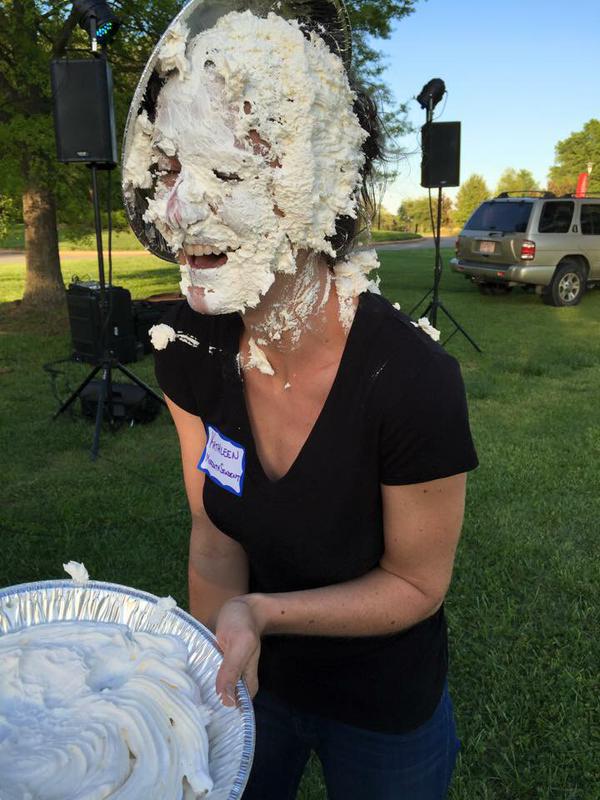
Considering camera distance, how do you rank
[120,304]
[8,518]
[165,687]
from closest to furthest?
1. [165,687]
2. [8,518]
3. [120,304]

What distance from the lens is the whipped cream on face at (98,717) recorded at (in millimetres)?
896

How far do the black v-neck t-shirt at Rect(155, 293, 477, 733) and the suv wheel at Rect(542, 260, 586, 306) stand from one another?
1276 centimetres

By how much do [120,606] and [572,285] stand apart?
13.7m

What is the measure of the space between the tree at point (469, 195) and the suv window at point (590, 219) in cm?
4607

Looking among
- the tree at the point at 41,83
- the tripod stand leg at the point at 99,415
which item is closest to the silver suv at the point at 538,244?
the tree at the point at 41,83

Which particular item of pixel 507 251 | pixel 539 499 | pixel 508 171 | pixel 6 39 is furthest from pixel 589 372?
pixel 508 171

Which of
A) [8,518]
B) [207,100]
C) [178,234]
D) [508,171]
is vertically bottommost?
[8,518]

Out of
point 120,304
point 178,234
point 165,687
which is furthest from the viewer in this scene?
point 120,304

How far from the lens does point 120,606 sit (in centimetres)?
120

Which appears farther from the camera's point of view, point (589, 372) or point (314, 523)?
point (589, 372)

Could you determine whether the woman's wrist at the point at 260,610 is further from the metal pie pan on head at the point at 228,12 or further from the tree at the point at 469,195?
the tree at the point at 469,195

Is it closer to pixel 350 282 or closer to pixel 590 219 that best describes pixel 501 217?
pixel 590 219

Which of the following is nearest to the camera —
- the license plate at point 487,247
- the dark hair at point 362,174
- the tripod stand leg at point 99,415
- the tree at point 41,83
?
the dark hair at point 362,174

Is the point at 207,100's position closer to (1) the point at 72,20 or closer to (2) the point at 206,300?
(2) the point at 206,300
